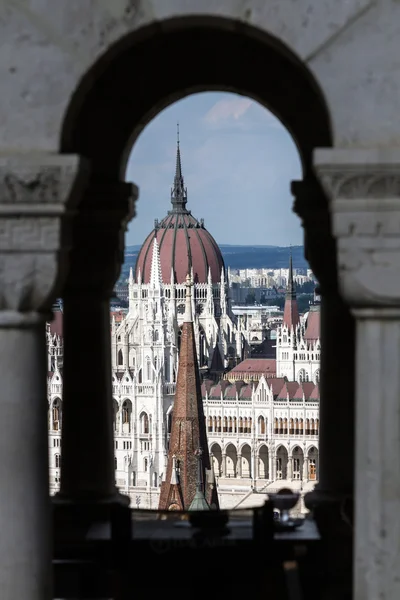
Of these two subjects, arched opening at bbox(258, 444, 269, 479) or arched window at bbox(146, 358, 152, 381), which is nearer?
arched opening at bbox(258, 444, 269, 479)

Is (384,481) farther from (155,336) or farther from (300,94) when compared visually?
(155,336)

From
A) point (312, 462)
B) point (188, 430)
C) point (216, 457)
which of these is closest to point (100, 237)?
point (188, 430)

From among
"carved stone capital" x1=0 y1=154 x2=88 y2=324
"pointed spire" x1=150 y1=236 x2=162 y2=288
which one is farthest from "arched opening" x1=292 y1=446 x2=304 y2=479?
"carved stone capital" x1=0 y1=154 x2=88 y2=324

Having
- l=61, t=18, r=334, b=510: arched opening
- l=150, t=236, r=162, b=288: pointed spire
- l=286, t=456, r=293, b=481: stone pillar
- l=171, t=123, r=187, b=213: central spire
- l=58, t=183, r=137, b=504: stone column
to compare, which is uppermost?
l=171, t=123, r=187, b=213: central spire

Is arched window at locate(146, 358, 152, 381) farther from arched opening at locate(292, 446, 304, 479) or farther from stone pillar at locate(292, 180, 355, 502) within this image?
stone pillar at locate(292, 180, 355, 502)

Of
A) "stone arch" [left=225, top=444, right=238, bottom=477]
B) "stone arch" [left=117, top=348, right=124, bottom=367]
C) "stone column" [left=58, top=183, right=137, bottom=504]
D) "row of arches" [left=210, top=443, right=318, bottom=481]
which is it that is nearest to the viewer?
"stone column" [left=58, top=183, right=137, bottom=504]

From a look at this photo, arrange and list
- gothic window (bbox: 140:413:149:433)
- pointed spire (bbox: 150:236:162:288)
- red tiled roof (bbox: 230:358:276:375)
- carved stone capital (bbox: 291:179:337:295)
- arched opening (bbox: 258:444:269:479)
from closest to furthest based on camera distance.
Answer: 1. carved stone capital (bbox: 291:179:337:295)
2. arched opening (bbox: 258:444:269:479)
3. gothic window (bbox: 140:413:149:433)
4. red tiled roof (bbox: 230:358:276:375)
5. pointed spire (bbox: 150:236:162:288)

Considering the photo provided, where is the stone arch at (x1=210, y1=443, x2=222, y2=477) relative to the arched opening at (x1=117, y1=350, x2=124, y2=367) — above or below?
below
